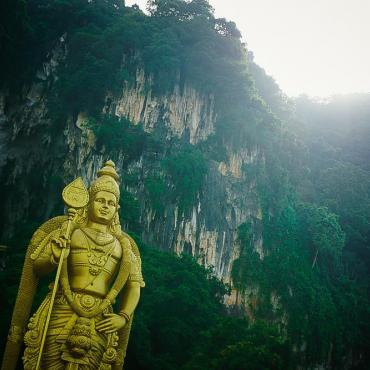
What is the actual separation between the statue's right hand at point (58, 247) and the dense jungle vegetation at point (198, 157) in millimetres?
8965

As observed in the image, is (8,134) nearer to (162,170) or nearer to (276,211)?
(162,170)

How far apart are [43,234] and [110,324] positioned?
824mm

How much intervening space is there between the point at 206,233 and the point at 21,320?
1414 centimetres

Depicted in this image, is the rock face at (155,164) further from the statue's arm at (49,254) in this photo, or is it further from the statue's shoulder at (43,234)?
the statue's arm at (49,254)

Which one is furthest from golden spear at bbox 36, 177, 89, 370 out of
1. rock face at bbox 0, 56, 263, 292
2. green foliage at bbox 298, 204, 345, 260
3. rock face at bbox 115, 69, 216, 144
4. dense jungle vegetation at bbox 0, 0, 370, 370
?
green foliage at bbox 298, 204, 345, 260

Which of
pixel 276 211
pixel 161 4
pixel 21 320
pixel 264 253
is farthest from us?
pixel 161 4

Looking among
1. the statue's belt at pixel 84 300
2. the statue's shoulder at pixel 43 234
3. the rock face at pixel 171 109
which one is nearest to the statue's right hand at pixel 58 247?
the statue's shoulder at pixel 43 234

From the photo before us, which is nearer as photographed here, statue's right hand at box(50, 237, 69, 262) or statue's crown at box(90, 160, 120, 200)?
statue's right hand at box(50, 237, 69, 262)

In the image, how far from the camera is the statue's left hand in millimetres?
2945

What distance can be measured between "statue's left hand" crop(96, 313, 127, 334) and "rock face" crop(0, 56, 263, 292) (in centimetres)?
1313

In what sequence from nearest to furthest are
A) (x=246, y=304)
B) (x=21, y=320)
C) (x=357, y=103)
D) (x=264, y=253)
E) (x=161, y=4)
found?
(x=21, y=320)
(x=246, y=304)
(x=264, y=253)
(x=161, y=4)
(x=357, y=103)

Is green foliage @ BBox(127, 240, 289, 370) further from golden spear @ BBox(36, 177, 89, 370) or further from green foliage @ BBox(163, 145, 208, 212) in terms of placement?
golden spear @ BBox(36, 177, 89, 370)

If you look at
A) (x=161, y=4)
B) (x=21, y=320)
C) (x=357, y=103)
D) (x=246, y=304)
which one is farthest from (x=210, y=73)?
(x=357, y=103)

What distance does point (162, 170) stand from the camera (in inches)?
683
